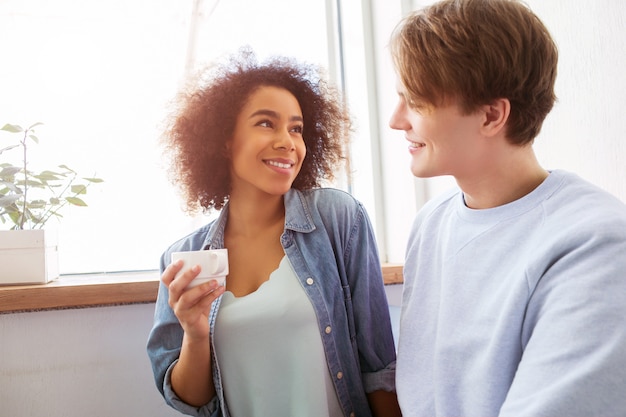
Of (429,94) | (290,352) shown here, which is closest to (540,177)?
(429,94)

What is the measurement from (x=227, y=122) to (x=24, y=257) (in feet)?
2.04

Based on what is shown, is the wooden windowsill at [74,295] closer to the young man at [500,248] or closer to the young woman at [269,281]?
the young woman at [269,281]

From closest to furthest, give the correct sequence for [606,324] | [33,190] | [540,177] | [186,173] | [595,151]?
1. [606,324]
2. [540,177]
3. [595,151]
4. [186,173]
5. [33,190]

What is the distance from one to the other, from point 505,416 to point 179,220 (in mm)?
1272

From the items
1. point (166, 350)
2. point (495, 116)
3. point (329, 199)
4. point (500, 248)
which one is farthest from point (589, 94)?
point (166, 350)

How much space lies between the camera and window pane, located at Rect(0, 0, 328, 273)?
156 centimetres

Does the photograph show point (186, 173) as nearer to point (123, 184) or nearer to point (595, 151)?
point (123, 184)

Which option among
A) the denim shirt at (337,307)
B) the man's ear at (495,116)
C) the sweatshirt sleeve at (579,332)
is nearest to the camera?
the sweatshirt sleeve at (579,332)

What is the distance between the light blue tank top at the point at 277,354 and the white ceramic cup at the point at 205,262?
211 millimetres

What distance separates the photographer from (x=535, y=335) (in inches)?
26.9

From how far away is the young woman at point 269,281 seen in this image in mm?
1045

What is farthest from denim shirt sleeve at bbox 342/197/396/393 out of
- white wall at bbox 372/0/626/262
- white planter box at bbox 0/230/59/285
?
white planter box at bbox 0/230/59/285

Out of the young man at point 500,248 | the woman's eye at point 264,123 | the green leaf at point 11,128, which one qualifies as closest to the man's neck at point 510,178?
the young man at point 500,248

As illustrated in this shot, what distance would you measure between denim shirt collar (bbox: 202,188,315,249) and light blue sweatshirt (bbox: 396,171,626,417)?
0.26m
